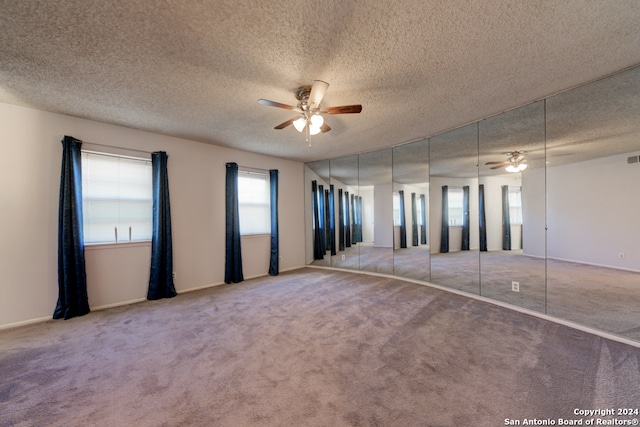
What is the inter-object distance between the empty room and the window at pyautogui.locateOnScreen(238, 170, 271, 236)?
0.22ft

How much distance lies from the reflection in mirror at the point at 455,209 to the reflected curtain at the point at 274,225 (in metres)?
3.13

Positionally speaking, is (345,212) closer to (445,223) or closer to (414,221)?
(414,221)

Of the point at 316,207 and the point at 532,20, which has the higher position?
the point at 532,20

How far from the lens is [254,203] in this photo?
17.3 feet

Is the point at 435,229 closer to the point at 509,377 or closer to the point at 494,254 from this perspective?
the point at 494,254

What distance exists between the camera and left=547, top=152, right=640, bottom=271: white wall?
126 inches

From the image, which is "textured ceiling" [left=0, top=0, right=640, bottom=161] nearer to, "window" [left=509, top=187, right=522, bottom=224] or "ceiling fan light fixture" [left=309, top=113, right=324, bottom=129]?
"ceiling fan light fixture" [left=309, top=113, right=324, bottom=129]

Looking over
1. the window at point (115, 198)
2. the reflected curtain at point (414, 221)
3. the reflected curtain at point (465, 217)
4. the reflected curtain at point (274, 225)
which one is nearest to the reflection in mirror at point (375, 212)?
the reflected curtain at point (414, 221)

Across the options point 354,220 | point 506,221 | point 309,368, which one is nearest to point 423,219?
point 506,221

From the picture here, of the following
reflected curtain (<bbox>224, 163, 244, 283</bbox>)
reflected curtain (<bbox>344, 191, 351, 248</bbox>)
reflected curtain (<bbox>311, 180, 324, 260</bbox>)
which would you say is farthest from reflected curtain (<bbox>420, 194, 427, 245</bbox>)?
reflected curtain (<bbox>224, 163, 244, 283</bbox>)

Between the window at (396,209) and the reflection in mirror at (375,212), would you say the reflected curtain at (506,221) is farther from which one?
the reflection in mirror at (375,212)

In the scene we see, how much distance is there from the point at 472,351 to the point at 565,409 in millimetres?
704

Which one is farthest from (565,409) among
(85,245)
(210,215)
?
(85,245)

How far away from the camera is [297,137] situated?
4199 millimetres
